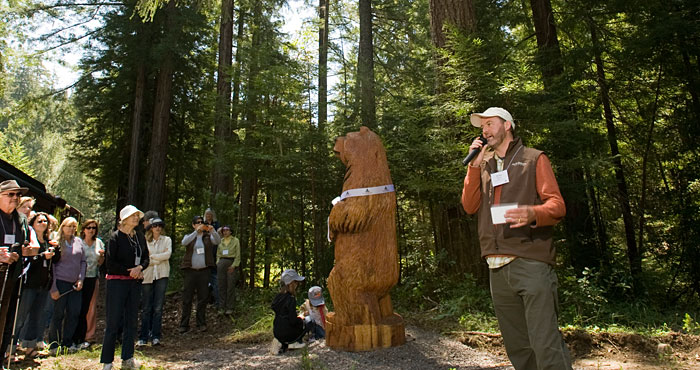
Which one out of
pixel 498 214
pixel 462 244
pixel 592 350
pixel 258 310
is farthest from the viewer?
pixel 258 310

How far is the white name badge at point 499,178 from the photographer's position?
2932 millimetres

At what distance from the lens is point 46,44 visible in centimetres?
1343

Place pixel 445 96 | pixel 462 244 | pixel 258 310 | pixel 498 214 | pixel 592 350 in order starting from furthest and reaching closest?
pixel 258 310 < pixel 462 244 < pixel 445 96 < pixel 592 350 < pixel 498 214

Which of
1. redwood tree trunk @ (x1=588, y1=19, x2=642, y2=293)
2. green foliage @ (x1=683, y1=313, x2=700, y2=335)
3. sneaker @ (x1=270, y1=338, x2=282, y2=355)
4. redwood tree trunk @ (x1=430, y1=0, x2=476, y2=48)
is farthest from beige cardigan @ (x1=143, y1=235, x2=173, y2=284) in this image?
redwood tree trunk @ (x1=588, y1=19, x2=642, y2=293)

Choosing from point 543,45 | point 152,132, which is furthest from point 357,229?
point 152,132

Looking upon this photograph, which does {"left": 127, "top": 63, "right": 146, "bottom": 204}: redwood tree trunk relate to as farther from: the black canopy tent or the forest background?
the black canopy tent

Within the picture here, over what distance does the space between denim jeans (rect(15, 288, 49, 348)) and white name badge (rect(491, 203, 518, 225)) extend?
5.36 m

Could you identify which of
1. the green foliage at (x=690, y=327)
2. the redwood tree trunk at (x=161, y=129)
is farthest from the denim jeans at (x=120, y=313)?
the redwood tree trunk at (x=161, y=129)

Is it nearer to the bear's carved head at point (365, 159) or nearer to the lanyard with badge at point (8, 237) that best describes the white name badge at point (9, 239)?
the lanyard with badge at point (8, 237)

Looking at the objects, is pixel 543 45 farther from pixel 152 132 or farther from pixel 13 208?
pixel 152 132

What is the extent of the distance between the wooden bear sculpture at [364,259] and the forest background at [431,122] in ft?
5.32

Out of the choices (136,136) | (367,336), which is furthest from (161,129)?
(367,336)

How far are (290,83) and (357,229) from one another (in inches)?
213

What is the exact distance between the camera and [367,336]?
Result: 15.9 feet
